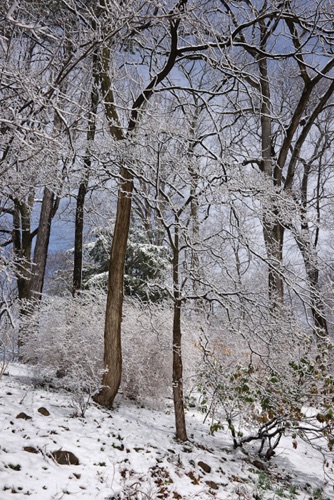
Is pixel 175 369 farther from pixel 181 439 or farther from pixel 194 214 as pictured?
pixel 194 214

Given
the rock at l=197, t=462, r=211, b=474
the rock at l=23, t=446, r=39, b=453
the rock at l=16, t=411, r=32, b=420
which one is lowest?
the rock at l=197, t=462, r=211, b=474

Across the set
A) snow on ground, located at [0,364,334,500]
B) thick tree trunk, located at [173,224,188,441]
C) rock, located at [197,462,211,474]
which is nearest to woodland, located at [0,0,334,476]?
thick tree trunk, located at [173,224,188,441]

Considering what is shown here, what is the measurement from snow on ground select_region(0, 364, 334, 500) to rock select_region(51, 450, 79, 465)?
0.17 feet

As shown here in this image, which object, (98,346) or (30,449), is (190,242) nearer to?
(98,346)

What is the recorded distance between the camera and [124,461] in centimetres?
441

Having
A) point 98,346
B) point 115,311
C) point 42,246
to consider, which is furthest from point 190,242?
point 42,246

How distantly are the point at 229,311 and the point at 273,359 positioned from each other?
0.96m

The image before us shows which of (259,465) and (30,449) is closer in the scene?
(30,449)

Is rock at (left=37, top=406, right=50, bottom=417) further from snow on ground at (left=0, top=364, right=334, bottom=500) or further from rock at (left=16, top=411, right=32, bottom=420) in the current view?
rock at (left=16, top=411, right=32, bottom=420)

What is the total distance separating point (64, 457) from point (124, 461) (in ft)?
2.19

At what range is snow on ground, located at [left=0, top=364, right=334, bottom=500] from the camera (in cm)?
374

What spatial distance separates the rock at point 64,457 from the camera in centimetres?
404

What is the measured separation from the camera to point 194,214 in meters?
6.00

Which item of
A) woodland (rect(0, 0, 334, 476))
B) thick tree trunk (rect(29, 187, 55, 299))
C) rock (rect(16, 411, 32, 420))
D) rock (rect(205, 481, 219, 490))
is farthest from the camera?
thick tree trunk (rect(29, 187, 55, 299))
